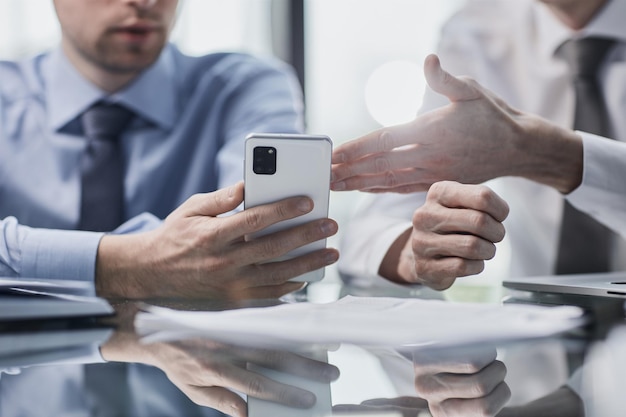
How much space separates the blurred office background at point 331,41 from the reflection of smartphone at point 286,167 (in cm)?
185

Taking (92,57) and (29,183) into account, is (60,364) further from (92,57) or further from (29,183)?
(92,57)

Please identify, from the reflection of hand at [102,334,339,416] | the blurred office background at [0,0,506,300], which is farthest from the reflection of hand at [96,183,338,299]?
the blurred office background at [0,0,506,300]

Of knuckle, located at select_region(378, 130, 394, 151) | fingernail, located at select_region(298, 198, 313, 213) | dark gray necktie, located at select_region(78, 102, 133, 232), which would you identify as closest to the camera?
fingernail, located at select_region(298, 198, 313, 213)

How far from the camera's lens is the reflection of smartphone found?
89cm

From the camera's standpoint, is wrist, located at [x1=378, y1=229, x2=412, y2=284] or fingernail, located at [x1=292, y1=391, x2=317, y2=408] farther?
wrist, located at [x1=378, y1=229, x2=412, y2=284]

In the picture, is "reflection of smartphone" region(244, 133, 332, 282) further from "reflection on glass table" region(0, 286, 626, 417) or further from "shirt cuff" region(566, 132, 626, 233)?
"shirt cuff" region(566, 132, 626, 233)

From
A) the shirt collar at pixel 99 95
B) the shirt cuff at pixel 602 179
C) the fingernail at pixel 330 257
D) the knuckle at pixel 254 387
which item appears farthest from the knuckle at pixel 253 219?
the shirt collar at pixel 99 95

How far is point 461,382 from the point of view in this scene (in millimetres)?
469

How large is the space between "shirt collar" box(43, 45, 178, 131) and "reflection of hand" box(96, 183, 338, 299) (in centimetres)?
61

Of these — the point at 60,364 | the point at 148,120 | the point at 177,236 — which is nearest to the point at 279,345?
the point at 60,364

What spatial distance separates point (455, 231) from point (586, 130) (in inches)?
27.1

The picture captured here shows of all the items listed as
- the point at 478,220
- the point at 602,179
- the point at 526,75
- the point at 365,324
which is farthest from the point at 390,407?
the point at 526,75

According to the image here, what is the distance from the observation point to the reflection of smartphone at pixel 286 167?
2.91 ft

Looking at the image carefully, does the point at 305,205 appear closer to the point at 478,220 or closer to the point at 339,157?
the point at 339,157
